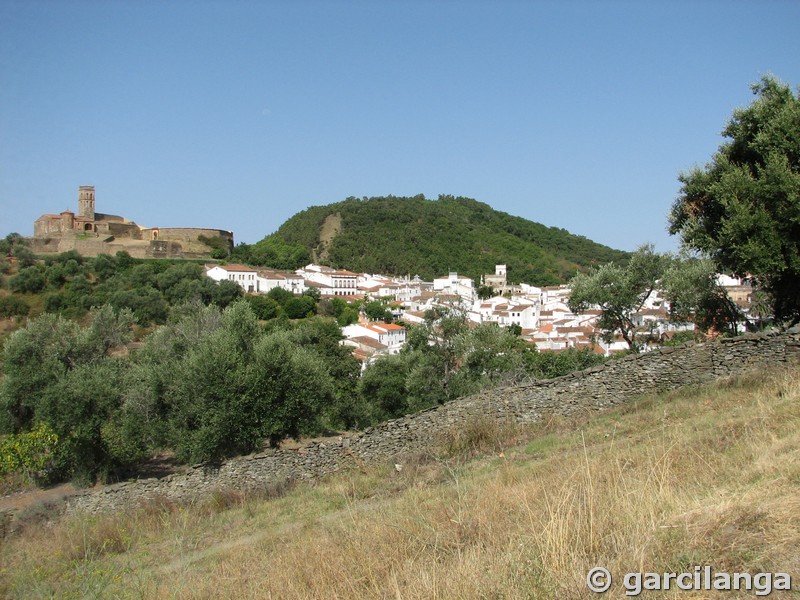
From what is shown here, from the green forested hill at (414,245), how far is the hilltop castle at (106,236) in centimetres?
954

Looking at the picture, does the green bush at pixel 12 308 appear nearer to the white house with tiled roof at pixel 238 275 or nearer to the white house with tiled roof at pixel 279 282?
the white house with tiled roof at pixel 238 275

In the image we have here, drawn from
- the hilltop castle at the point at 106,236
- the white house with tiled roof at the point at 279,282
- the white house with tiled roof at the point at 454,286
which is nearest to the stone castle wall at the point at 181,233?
the hilltop castle at the point at 106,236

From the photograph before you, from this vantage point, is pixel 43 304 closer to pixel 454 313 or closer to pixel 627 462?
pixel 454 313

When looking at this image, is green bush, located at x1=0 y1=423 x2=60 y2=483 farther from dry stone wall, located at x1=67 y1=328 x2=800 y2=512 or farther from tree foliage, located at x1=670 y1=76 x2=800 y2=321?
tree foliage, located at x1=670 y1=76 x2=800 y2=321

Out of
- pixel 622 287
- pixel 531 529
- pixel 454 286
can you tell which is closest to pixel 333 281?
pixel 454 286

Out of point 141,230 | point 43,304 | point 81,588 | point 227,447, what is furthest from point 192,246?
point 81,588

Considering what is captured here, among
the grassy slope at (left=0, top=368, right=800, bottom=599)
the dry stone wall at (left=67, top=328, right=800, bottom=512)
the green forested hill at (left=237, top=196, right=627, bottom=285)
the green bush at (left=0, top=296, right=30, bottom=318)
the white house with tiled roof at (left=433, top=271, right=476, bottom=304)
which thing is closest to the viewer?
the grassy slope at (left=0, top=368, right=800, bottom=599)

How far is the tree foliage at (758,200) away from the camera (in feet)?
36.6

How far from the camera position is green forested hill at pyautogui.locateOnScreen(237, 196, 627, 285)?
12481cm

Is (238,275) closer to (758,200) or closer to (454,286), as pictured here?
(454,286)

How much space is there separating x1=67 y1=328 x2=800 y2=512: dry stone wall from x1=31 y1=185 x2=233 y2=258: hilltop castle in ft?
253

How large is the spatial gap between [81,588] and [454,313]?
21.6 metres

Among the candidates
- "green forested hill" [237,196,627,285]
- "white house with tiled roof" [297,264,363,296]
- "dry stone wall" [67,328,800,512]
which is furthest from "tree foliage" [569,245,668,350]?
"green forested hill" [237,196,627,285]

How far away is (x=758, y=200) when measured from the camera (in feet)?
38.1
